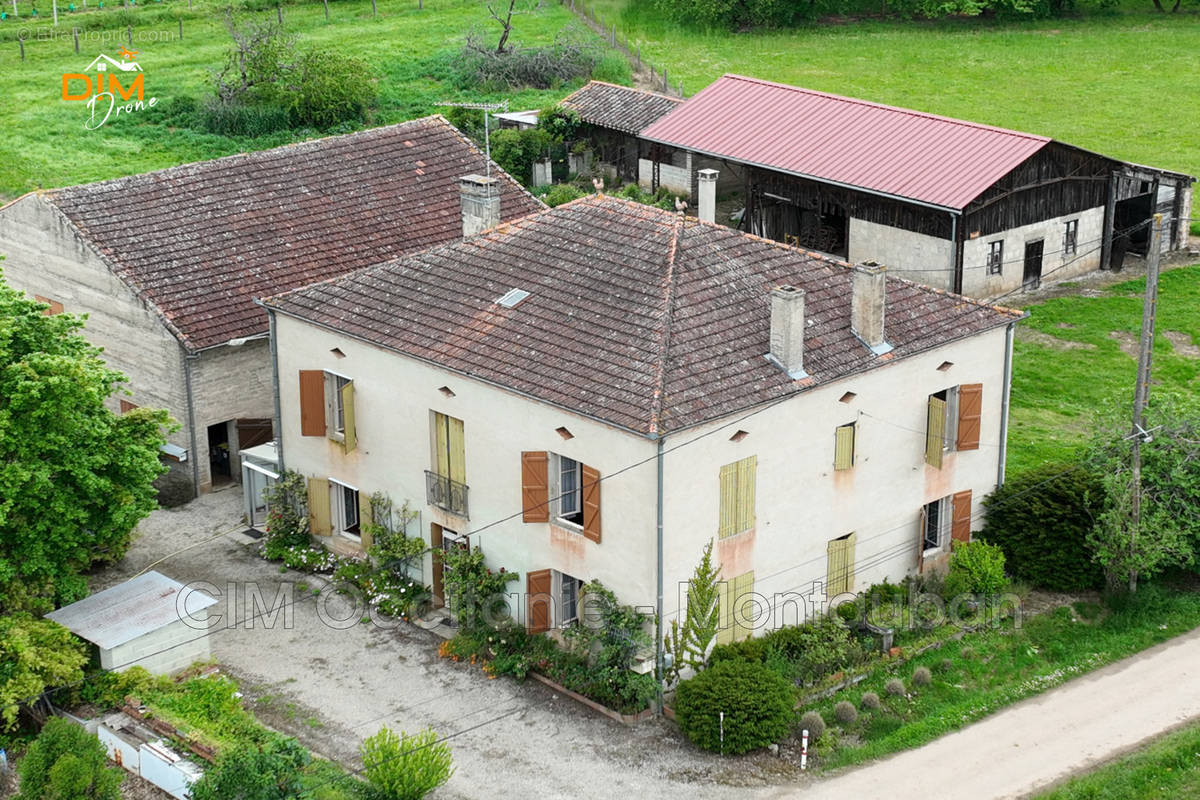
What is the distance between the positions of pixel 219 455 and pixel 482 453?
9.98 metres

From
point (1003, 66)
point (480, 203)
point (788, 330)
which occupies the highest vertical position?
point (480, 203)

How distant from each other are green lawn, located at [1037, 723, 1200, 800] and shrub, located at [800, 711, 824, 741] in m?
3.62

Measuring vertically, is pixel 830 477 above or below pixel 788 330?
below

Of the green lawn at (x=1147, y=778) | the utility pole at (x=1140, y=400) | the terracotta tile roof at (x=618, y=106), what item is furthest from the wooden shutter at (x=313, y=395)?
the terracotta tile roof at (x=618, y=106)

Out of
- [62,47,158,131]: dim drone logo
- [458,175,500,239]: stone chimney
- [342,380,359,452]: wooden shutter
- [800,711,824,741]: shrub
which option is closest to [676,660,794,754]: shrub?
[800,711,824,741]: shrub

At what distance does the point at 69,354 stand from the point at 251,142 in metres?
29.9

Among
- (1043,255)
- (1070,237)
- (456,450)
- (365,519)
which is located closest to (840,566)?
(456,450)

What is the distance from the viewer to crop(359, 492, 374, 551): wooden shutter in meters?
32.0

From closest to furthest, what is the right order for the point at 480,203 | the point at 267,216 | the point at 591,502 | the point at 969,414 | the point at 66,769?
the point at 66,769 < the point at 591,502 < the point at 969,414 < the point at 480,203 < the point at 267,216

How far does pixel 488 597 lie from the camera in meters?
29.5

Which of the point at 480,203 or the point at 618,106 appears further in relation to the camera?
the point at 618,106

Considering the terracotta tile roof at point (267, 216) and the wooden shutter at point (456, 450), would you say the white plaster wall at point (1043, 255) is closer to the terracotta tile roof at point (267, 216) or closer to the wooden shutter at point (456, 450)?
the terracotta tile roof at point (267, 216)

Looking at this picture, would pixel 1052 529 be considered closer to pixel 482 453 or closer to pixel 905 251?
pixel 482 453

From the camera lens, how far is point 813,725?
2677cm
